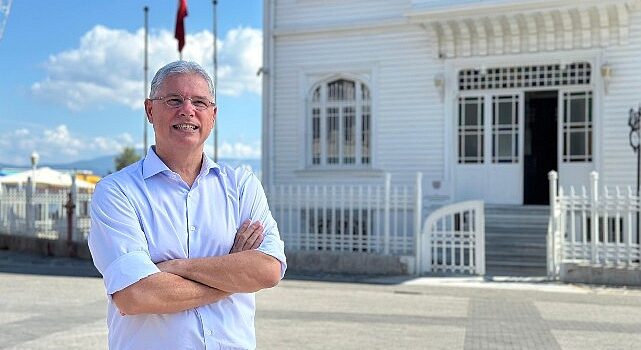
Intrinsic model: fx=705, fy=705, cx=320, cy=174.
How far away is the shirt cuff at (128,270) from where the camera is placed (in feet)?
7.49

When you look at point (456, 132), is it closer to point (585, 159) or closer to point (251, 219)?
point (585, 159)

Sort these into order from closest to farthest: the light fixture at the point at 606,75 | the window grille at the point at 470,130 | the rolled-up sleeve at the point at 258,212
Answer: the rolled-up sleeve at the point at 258,212 < the light fixture at the point at 606,75 < the window grille at the point at 470,130

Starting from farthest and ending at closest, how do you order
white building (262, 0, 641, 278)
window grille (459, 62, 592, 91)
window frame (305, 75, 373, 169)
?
window frame (305, 75, 373, 169) → window grille (459, 62, 592, 91) → white building (262, 0, 641, 278)

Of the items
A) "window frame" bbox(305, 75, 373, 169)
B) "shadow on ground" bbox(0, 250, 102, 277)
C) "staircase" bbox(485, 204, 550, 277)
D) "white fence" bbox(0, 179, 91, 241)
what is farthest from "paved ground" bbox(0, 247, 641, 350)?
"window frame" bbox(305, 75, 373, 169)

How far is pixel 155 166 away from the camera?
8.11 ft

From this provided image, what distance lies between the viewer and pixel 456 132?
51.2 feet

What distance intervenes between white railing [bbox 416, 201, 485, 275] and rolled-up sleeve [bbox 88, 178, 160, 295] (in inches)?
402

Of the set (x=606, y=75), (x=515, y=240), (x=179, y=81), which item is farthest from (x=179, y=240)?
(x=606, y=75)

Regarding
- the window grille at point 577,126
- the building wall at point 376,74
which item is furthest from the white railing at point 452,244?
the window grille at point 577,126

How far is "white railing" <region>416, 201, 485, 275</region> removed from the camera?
12141mm

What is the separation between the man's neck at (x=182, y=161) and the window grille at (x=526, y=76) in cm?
1354

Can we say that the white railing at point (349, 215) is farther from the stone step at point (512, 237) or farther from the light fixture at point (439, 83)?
the light fixture at point (439, 83)

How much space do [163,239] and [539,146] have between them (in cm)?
1468

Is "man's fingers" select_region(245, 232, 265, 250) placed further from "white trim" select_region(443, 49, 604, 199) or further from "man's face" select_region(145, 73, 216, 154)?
"white trim" select_region(443, 49, 604, 199)
